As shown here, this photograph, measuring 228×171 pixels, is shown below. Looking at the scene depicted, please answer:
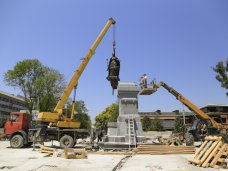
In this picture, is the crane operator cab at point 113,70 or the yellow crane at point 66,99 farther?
the yellow crane at point 66,99

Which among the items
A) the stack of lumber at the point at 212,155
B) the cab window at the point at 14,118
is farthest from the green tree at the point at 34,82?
the stack of lumber at the point at 212,155

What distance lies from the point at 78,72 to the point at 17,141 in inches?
298

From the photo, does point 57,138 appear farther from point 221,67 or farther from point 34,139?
point 221,67

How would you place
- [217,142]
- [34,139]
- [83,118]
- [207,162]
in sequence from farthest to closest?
[83,118] < [34,139] < [217,142] < [207,162]

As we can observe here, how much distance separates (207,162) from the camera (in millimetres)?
11734

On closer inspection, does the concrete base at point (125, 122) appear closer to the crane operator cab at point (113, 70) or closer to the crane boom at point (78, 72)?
the crane operator cab at point (113, 70)

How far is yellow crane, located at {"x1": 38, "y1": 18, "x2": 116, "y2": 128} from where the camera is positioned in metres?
21.6

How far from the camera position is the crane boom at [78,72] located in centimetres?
2288

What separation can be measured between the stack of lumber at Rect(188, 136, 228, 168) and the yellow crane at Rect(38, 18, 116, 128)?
11.9 metres

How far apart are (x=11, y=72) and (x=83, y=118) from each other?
34.9m

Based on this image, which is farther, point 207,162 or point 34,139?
point 34,139

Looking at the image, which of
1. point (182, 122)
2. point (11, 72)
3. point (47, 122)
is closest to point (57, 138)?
point (47, 122)

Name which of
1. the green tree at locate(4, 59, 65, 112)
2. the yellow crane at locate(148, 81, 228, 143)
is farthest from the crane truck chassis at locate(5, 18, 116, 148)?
the green tree at locate(4, 59, 65, 112)

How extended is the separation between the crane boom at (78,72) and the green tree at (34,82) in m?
26.8
